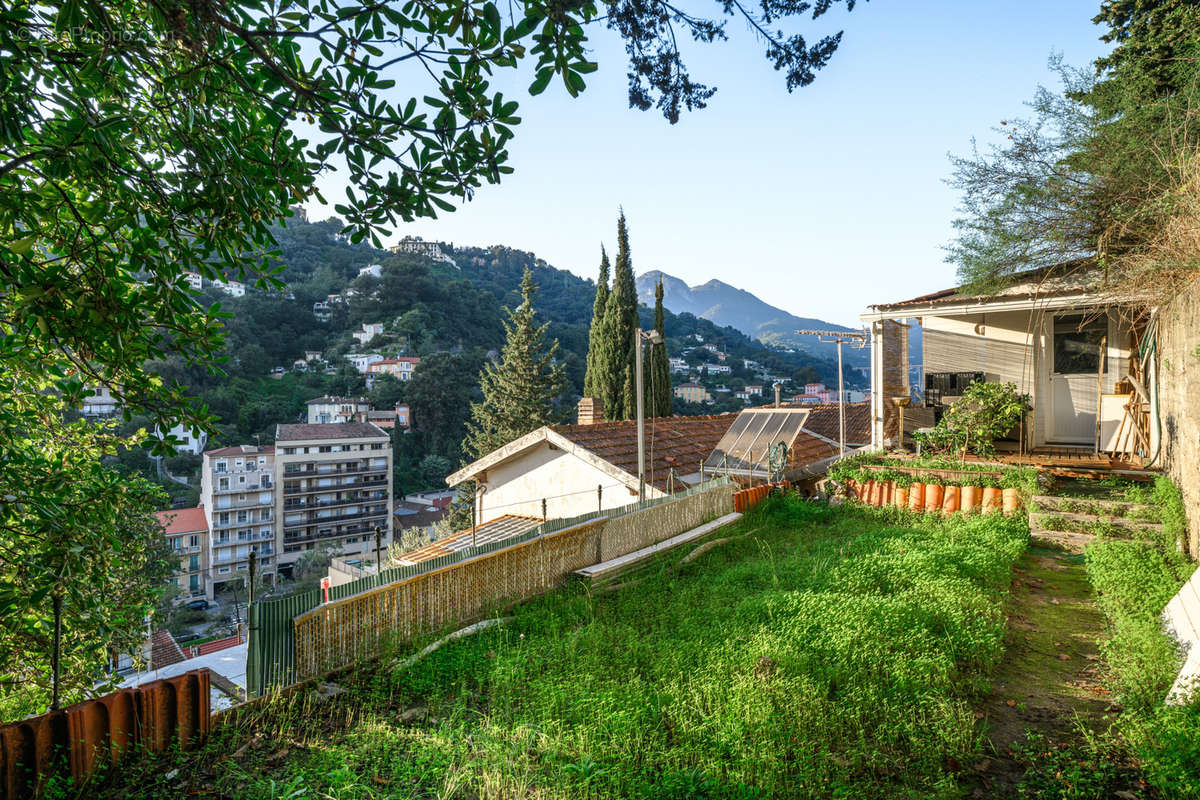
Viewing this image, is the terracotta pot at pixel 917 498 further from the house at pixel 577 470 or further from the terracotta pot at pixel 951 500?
the house at pixel 577 470

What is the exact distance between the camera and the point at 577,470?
499 inches

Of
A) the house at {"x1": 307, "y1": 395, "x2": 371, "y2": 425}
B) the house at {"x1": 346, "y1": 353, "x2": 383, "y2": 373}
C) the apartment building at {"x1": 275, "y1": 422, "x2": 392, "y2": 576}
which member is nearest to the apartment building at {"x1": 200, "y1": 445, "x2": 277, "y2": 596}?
the apartment building at {"x1": 275, "y1": 422, "x2": 392, "y2": 576}

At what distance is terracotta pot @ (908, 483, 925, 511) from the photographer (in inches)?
410

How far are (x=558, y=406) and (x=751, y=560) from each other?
41939 millimetres

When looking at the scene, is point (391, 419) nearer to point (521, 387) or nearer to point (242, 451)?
point (242, 451)

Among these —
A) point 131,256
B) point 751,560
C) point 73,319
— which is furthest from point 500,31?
point 751,560

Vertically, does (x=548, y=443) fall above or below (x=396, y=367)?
below

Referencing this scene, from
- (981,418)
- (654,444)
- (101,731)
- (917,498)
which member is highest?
(981,418)

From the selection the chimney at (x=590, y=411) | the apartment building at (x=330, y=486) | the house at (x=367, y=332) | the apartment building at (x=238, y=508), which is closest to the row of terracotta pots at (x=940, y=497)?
the chimney at (x=590, y=411)

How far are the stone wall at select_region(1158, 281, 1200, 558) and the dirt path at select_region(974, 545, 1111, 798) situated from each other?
1398mm

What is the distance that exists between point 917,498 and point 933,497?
25 centimetres

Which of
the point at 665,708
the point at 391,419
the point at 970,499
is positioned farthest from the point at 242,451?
the point at 665,708

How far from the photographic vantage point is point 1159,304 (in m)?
8.49

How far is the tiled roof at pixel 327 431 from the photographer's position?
58.8m
